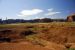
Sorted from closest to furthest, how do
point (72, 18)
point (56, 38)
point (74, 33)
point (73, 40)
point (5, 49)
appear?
point (5, 49) → point (73, 40) → point (56, 38) → point (74, 33) → point (72, 18)

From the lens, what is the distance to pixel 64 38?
845 inches

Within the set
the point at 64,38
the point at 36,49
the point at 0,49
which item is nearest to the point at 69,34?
the point at 64,38

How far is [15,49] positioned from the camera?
37.1ft

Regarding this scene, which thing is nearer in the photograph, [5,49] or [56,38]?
[5,49]

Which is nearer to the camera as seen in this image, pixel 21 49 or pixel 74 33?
pixel 21 49

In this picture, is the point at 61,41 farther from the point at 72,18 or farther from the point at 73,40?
the point at 72,18

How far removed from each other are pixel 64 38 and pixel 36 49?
409 inches

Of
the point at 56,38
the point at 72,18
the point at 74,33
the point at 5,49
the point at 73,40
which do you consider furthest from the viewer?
the point at 72,18

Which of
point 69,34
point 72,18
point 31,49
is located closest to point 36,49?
point 31,49

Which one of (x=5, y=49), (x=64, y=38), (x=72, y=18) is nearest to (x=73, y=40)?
(x=64, y=38)

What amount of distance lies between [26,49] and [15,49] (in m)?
0.78

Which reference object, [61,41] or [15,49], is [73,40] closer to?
[61,41]

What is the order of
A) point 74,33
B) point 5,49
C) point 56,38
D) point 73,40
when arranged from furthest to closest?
point 74,33, point 56,38, point 73,40, point 5,49

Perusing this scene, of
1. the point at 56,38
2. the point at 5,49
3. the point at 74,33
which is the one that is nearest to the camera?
the point at 5,49
